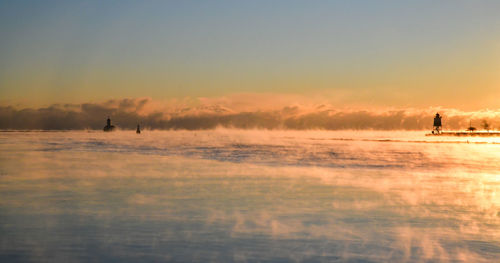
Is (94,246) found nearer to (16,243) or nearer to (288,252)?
(16,243)

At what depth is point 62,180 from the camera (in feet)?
82.2

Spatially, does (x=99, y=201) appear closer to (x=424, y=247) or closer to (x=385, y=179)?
(x=424, y=247)

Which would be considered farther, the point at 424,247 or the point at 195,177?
the point at 195,177

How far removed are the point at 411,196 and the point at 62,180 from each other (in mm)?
16268

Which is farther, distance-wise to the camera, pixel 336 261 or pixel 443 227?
pixel 443 227

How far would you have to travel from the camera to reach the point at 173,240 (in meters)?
11.5

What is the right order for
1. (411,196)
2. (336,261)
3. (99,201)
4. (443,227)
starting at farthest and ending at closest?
(411,196)
(99,201)
(443,227)
(336,261)

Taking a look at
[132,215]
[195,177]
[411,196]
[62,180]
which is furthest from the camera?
[195,177]

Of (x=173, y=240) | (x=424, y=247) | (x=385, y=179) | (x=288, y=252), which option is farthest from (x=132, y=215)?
(x=385, y=179)

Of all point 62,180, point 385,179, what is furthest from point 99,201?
point 385,179

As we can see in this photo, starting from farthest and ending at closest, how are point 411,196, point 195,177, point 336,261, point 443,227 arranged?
point 195,177 → point 411,196 → point 443,227 → point 336,261

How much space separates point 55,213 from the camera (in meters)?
15.2

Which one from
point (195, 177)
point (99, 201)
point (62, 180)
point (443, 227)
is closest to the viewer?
point (443, 227)

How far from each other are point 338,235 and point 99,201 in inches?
358
